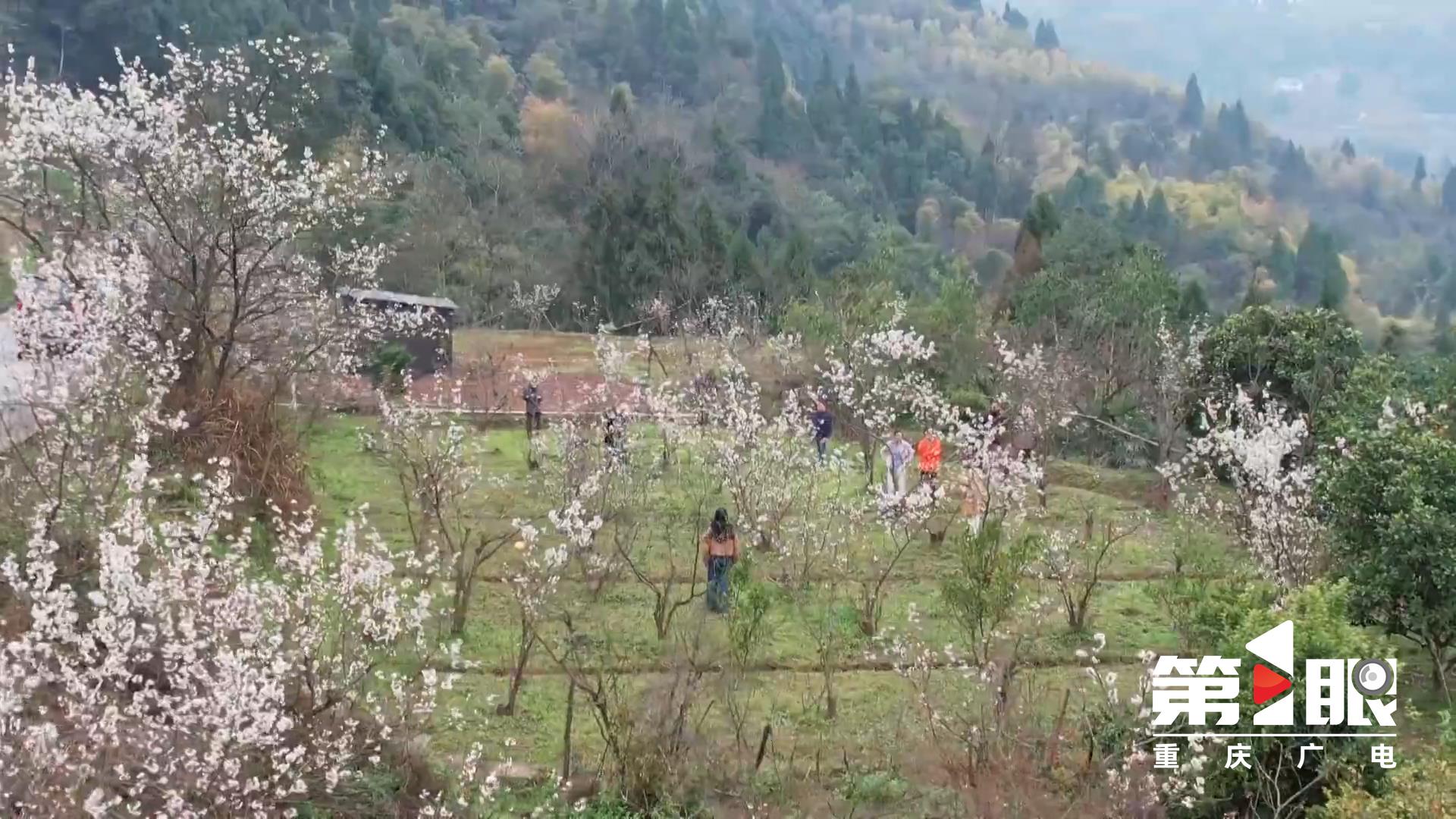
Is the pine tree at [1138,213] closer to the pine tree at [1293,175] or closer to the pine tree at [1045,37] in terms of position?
the pine tree at [1293,175]

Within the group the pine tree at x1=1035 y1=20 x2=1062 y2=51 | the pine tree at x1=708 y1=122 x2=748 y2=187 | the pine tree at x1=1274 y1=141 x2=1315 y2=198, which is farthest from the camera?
the pine tree at x1=1035 y1=20 x2=1062 y2=51

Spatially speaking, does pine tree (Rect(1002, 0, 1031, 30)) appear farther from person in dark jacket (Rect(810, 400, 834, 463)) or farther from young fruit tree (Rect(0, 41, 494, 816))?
young fruit tree (Rect(0, 41, 494, 816))

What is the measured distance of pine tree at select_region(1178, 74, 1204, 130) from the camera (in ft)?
328

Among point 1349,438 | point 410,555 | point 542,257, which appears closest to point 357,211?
point 542,257

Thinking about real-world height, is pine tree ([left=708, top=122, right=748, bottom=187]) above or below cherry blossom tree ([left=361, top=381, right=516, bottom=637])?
above

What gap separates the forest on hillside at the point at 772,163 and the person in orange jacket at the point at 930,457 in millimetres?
8177

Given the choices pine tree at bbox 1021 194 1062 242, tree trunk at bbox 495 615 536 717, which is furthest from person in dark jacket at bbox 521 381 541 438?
pine tree at bbox 1021 194 1062 242

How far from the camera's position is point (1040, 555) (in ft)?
37.7

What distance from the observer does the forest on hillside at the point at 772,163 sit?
32.0 meters

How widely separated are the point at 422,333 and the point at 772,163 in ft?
129

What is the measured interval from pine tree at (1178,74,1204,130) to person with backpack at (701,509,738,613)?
10019cm

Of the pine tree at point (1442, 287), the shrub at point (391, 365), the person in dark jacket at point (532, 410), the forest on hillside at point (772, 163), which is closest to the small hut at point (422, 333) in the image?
the shrub at point (391, 365)

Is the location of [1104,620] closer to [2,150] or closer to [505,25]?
[2,150]

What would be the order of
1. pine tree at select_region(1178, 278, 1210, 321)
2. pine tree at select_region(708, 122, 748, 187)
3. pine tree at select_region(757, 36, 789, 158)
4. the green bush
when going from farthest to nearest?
pine tree at select_region(757, 36, 789, 158), pine tree at select_region(708, 122, 748, 187), pine tree at select_region(1178, 278, 1210, 321), the green bush
